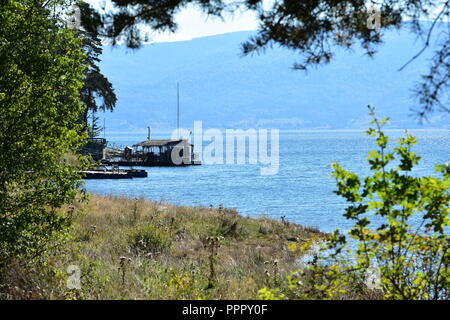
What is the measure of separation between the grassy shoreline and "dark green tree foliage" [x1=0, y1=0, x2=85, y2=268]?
65 cm

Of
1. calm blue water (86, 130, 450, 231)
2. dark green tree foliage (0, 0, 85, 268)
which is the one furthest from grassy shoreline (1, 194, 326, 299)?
calm blue water (86, 130, 450, 231)

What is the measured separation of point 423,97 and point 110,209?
585 inches

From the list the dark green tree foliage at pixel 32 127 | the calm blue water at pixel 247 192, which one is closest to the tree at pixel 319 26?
the dark green tree foliage at pixel 32 127

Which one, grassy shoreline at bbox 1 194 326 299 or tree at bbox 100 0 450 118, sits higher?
tree at bbox 100 0 450 118

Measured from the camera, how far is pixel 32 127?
8.13 m

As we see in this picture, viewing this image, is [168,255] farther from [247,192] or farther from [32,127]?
[247,192]

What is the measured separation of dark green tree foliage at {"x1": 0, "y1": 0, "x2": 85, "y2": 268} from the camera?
7883mm

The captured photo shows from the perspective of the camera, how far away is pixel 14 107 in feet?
26.0

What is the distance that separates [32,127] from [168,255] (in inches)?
195

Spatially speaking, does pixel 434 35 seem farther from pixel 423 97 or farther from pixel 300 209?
pixel 300 209

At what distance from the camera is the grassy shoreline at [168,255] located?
23.6 ft

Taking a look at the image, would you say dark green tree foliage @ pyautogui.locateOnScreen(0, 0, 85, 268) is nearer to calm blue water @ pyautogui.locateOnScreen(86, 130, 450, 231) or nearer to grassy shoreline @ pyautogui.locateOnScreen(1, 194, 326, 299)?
grassy shoreline @ pyautogui.locateOnScreen(1, 194, 326, 299)

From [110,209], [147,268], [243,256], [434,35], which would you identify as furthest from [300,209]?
[434,35]

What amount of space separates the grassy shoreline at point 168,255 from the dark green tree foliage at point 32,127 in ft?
2.14
